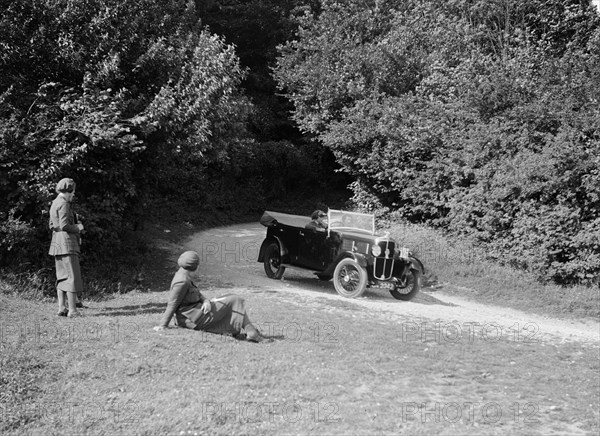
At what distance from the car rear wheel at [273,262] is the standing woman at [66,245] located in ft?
17.2

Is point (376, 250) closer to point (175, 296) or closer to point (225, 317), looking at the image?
point (225, 317)

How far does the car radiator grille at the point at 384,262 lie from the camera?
11742 mm

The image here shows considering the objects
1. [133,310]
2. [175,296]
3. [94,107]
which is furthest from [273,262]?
[175,296]

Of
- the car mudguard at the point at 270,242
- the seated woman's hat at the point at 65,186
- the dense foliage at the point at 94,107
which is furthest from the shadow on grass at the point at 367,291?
the seated woman's hat at the point at 65,186

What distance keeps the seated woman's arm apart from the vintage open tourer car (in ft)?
15.0

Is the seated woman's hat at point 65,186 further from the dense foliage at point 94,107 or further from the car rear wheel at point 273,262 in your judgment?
the car rear wheel at point 273,262

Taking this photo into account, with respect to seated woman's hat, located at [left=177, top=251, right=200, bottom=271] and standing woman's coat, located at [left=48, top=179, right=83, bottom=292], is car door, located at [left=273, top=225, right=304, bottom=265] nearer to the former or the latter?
standing woman's coat, located at [left=48, top=179, right=83, bottom=292]

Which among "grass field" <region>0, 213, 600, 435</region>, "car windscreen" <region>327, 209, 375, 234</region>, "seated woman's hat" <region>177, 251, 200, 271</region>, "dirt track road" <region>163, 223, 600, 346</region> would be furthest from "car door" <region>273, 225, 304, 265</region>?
"seated woman's hat" <region>177, 251, 200, 271</region>

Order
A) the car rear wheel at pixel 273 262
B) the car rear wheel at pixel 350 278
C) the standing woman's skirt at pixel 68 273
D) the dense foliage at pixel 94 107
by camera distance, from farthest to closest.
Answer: the car rear wheel at pixel 273 262 < the car rear wheel at pixel 350 278 < the dense foliage at pixel 94 107 < the standing woman's skirt at pixel 68 273

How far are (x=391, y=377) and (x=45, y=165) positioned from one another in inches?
291

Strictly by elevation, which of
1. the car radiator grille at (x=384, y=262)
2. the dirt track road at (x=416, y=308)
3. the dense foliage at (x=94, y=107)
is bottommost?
the dirt track road at (x=416, y=308)

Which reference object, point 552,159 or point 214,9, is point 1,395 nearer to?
point 552,159

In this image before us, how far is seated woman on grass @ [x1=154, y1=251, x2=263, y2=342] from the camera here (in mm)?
7926

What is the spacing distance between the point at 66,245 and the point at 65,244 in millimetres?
21
